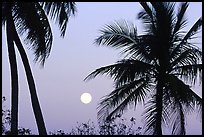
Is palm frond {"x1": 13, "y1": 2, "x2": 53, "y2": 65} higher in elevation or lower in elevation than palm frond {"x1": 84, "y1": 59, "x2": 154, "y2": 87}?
higher

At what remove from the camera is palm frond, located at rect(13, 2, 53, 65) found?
11648 mm

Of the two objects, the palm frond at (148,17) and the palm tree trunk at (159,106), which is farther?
the palm frond at (148,17)

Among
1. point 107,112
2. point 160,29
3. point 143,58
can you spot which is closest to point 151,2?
point 160,29

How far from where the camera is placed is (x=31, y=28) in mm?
11875

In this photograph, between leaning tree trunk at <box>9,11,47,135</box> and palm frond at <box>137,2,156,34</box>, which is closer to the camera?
leaning tree trunk at <box>9,11,47,135</box>

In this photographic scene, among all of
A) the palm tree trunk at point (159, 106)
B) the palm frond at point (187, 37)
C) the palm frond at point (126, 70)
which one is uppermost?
the palm frond at point (187, 37)

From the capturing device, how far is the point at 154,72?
13.4m

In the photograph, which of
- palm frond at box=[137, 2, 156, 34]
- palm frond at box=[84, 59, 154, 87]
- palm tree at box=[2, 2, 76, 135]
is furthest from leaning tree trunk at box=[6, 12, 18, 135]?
palm frond at box=[137, 2, 156, 34]

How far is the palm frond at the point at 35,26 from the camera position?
11648mm

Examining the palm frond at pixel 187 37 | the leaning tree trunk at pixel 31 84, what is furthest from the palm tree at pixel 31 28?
the palm frond at pixel 187 37

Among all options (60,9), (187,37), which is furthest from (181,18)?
(60,9)

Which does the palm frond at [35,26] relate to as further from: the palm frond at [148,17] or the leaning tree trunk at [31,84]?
the palm frond at [148,17]

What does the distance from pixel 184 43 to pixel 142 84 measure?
1.74 m

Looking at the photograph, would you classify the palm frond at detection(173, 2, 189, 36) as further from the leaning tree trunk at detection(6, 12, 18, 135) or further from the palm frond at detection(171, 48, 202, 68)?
the leaning tree trunk at detection(6, 12, 18, 135)
